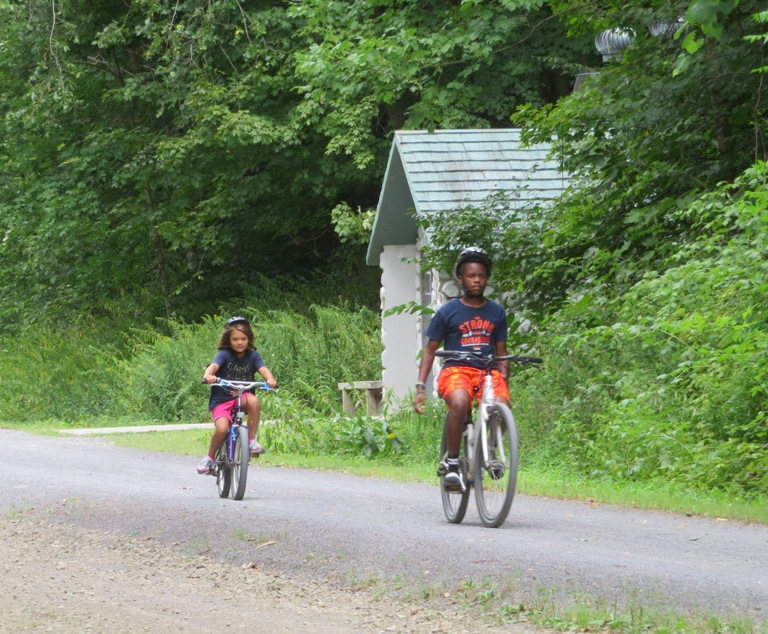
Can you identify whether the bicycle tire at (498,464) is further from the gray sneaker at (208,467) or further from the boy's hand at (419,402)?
the gray sneaker at (208,467)

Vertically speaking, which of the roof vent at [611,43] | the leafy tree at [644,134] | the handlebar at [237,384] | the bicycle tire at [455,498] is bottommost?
the bicycle tire at [455,498]

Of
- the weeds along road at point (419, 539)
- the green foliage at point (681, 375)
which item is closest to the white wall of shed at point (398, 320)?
the green foliage at point (681, 375)

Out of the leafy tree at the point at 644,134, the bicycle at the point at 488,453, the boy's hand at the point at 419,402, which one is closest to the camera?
the bicycle at the point at 488,453

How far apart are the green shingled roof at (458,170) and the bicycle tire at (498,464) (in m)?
11.7

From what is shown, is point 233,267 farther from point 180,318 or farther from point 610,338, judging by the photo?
point 610,338

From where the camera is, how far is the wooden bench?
2461 cm

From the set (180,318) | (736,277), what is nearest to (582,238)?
(736,277)

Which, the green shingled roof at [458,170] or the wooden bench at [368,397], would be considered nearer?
the green shingled roof at [458,170]

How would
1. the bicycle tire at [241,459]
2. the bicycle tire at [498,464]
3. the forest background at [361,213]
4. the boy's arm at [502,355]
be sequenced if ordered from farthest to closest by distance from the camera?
1. the forest background at [361,213]
2. the bicycle tire at [241,459]
3. the boy's arm at [502,355]
4. the bicycle tire at [498,464]

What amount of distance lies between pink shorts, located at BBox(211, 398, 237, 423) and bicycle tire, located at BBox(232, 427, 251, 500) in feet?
1.11

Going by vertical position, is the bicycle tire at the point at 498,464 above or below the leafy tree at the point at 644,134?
below

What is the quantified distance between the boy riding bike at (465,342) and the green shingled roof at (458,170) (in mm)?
11317

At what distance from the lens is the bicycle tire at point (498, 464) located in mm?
9648

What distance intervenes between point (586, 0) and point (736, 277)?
5720mm
